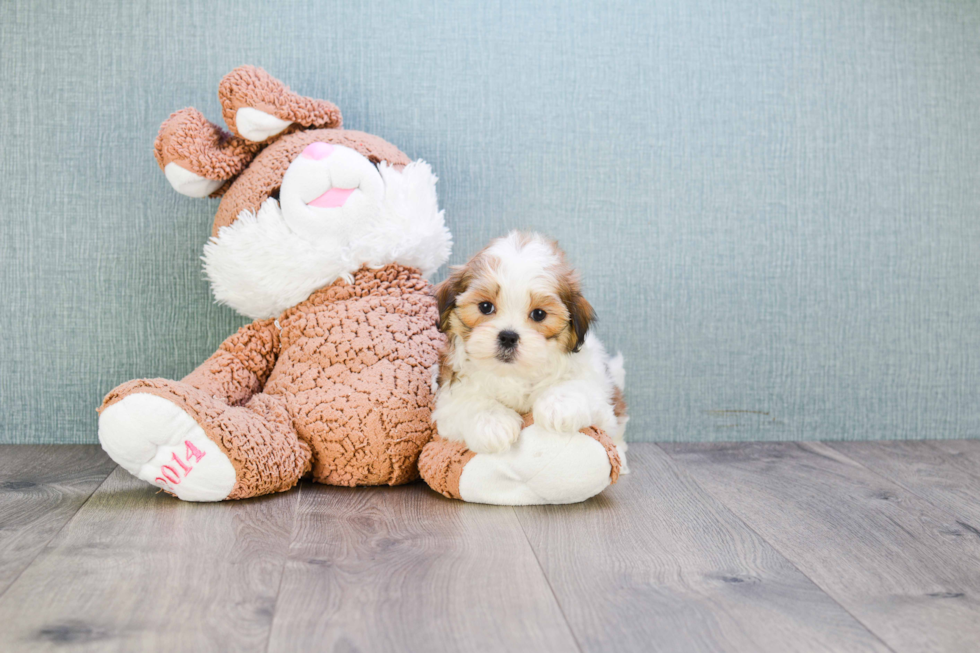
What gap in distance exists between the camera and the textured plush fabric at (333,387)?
1.54 meters

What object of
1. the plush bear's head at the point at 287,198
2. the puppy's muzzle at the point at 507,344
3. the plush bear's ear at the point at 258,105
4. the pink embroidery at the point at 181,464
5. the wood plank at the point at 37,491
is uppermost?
the plush bear's ear at the point at 258,105

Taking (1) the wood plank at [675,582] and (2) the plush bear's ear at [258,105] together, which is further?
(2) the plush bear's ear at [258,105]

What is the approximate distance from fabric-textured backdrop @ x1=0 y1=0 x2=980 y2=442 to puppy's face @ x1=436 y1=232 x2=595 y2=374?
24.0 inches

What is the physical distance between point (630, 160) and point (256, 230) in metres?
1.02

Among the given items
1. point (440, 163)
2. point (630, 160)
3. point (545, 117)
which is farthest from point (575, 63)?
point (440, 163)

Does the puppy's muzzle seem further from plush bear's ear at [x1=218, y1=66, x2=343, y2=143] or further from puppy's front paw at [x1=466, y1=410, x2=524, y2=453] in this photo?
plush bear's ear at [x1=218, y1=66, x2=343, y2=143]

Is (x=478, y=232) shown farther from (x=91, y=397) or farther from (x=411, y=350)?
(x=91, y=397)

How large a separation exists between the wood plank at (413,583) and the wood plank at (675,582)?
5 centimetres

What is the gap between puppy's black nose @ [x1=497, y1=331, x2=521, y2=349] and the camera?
1.40m

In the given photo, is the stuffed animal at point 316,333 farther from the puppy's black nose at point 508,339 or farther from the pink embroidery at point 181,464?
the puppy's black nose at point 508,339

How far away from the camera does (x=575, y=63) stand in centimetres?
208

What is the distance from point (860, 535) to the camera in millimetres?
1413

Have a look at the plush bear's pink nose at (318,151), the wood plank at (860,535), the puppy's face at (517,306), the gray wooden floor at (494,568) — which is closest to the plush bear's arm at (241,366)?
the gray wooden floor at (494,568)

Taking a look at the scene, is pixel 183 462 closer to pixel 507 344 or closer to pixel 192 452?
pixel 192 452
